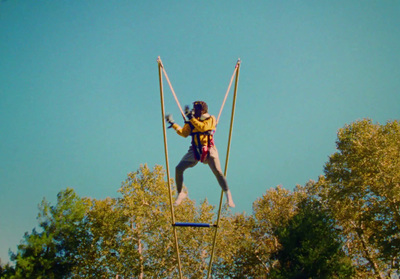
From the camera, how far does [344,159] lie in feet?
52.1

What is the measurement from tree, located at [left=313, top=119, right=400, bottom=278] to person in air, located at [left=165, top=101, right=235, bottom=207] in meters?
12.0

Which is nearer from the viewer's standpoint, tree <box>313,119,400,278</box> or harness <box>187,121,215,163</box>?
harness <box>187,121,215,163</box>

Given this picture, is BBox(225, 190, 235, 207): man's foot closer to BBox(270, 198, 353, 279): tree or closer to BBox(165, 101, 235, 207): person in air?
BBox(165, 101, 235, 207): person in air

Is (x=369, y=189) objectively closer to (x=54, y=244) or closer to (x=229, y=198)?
(x=229, y=198)

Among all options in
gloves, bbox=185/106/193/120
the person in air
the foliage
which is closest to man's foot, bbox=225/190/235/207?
the person in air

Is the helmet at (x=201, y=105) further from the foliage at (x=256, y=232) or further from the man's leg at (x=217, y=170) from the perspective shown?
the foliage at (x=256, y=232)

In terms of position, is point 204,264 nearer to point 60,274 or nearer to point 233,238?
point 233,238

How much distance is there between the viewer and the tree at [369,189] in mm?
13023

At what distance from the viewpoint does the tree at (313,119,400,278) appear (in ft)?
A: 42.7

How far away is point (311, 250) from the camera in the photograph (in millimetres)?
14180

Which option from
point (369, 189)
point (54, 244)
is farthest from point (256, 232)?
point (54, 244)

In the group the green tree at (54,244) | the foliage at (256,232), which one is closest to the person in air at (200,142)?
the foliage at (256,232)

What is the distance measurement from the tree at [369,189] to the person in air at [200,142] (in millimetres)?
12013

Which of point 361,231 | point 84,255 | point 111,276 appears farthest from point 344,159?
point 84,255
